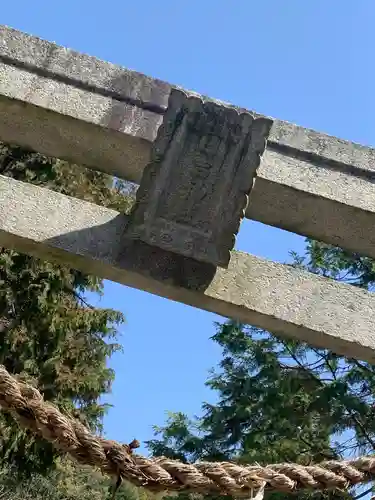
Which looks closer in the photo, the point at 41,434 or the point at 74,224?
the point at 41,434

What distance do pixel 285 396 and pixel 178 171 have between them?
649 cm

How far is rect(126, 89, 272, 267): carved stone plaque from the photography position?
2287 mm

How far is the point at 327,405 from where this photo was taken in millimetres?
7855

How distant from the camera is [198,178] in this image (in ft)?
7.70

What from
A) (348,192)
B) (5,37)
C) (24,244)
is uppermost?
(5,37)

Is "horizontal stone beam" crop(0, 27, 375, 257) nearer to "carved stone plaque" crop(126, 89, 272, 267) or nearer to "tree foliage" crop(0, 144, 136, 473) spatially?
"carved stone plaque" crop(126, 89, 272, 267)

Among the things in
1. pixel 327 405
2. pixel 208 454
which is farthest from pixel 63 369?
pixel 327 405

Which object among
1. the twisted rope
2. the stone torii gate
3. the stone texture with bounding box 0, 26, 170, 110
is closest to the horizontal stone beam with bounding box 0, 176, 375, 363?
the stone torii gate

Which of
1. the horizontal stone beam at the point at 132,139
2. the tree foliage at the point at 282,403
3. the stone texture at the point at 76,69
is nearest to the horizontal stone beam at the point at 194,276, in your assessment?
the horizontal stone beam at the point at 132,139

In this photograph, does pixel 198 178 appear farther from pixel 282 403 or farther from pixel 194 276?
pixel 282 403

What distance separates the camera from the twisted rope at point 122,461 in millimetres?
1661

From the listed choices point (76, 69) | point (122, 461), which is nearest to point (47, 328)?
point (76, 69)

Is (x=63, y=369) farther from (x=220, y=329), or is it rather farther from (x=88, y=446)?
(x=88, y=446)

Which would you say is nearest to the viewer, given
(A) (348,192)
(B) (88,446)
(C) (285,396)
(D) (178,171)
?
(B) (88,446)
